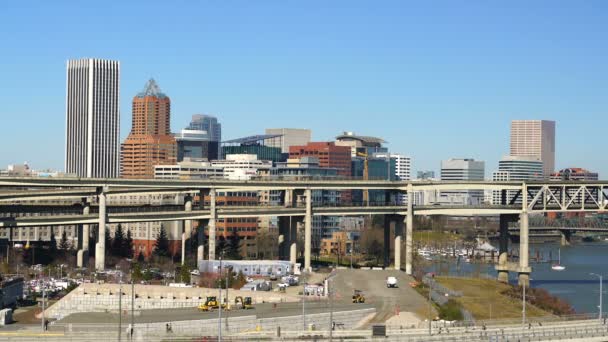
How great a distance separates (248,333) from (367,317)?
16620mm

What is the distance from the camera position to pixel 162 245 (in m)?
161

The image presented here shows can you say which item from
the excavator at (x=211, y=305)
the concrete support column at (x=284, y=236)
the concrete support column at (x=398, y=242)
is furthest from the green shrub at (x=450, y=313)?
the concrete support column at (x=284, y=236)

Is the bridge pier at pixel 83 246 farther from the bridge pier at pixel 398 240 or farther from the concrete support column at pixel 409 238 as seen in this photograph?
the concrete support column at pixel 409 238

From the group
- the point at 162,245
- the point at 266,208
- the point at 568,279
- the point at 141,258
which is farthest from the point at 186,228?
the point at 568,279

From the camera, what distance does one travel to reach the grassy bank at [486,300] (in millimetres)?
102363

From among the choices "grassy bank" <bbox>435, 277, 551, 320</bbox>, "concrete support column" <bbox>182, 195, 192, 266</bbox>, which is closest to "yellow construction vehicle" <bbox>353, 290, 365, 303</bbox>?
"grassy bank" <bbox>435, 277, 551, 320</bbox>

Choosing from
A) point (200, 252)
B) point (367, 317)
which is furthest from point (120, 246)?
point (367, 317)

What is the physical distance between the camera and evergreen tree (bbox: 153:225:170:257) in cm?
15639

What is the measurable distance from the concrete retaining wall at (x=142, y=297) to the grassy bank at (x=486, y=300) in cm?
1728

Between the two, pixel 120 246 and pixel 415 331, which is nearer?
pixel 415 331

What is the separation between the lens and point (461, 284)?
128500 mm

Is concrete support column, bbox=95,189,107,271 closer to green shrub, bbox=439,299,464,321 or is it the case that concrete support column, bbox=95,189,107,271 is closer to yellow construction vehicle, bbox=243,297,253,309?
yellow construction vehicle, bbox=243,297,253,309

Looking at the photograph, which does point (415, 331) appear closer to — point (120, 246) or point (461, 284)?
point (461, 284)

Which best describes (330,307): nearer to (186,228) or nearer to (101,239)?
(101,239)
